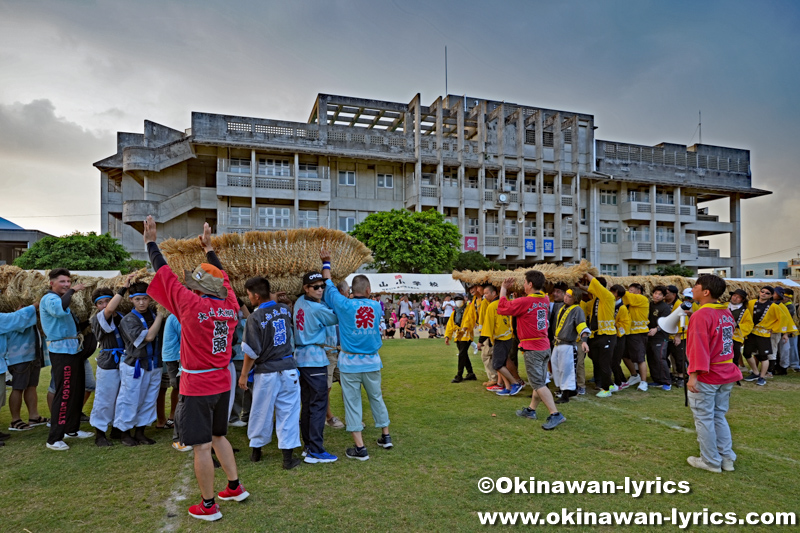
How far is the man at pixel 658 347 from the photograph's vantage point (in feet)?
30.0

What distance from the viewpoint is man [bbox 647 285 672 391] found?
9148 millimetres

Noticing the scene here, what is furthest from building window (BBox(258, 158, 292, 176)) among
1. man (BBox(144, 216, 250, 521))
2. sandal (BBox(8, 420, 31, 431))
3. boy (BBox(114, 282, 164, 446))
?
man (BBox(144, 216, 250, 521))

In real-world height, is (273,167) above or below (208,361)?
above

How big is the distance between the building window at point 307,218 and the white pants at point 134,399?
30.8 meters

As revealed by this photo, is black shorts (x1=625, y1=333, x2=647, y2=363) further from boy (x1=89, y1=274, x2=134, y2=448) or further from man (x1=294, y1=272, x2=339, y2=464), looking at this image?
boy (x1=89, y1=274, x2=134, y2=448)

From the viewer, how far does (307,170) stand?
122 ft

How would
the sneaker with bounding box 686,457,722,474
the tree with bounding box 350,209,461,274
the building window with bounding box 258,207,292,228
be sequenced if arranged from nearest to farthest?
1. the sneaker with bounding box 686,457,722,474
2. the tree with bounding box 350,209,461,274
3. the building window with bounding box 258,207,292,228

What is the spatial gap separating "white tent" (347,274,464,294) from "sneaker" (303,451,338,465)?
1648cm

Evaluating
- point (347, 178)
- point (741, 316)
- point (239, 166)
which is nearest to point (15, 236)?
point (239, 166)

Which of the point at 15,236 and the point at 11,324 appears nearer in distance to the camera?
the point at 11,324

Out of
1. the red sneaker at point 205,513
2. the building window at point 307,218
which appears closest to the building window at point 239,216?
the building window at point 307,218

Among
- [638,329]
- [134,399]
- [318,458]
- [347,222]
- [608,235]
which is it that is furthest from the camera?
[608,235]

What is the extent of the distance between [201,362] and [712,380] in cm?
503

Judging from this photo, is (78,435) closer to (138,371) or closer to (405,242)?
(138,371)
